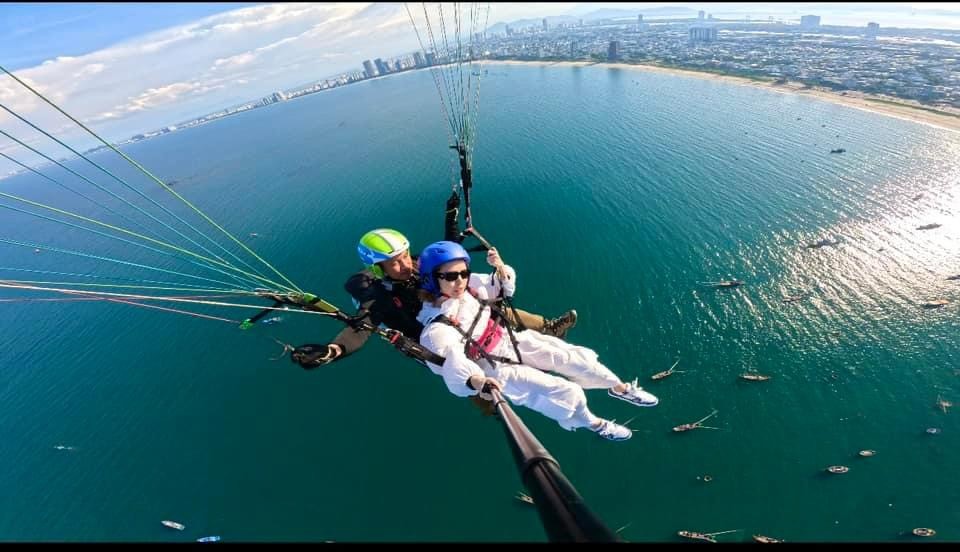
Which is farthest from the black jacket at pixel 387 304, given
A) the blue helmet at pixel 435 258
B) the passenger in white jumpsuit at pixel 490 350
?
the blue helmet at pixel 435 258

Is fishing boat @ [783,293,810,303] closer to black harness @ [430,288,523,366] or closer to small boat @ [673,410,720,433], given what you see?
small boat @ [673,410,720,433]

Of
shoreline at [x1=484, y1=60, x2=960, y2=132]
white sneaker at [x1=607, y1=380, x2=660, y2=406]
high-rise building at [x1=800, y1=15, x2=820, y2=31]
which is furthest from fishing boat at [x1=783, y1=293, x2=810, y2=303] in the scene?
high-rise building at [x1=800, y1=15, x2=820, y2=31]

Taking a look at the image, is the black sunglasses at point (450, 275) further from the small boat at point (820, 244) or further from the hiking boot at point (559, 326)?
the small boat at point (820, 244)

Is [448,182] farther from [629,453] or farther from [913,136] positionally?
[913,136]

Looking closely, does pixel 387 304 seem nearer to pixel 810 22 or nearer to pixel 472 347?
pixel 472 347

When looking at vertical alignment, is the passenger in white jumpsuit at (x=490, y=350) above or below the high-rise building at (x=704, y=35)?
below

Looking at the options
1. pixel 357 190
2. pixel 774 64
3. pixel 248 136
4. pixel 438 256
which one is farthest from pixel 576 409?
pixel 248 136
